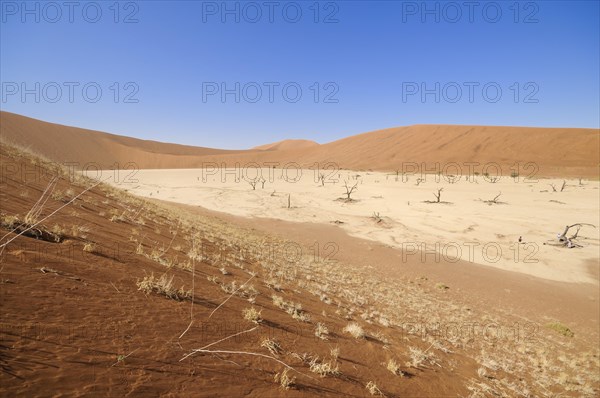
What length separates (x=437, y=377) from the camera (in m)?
4.67

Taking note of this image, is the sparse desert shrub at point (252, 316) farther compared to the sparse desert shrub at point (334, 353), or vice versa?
the sparse desert shrub at point (252, 316)

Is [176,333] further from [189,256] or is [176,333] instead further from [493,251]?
[493,251]

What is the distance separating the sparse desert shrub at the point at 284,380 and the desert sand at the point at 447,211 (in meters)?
10.8

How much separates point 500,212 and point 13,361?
22.7 metres

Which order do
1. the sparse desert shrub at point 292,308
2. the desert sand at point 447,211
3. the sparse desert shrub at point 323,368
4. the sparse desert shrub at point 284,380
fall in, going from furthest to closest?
1. the desert sand at point 447,211
2. the sparse desert shrub at point 292,308
3. the sparse desert shrub at point 323,368
4. the sparse desert shrub at point 284,380

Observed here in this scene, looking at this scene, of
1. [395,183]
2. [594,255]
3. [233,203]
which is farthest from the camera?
[395,183]

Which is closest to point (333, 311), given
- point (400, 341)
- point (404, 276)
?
point (400, 341)

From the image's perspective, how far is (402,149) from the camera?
53.9 metres

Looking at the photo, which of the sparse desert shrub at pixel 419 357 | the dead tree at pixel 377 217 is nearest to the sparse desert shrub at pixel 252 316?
the sparse desert shrub at pixel 419 357

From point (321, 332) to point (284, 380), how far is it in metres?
1.85

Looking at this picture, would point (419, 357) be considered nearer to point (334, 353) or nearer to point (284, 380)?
point (334, 353)

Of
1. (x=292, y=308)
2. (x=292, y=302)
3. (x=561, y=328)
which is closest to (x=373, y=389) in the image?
(x=292, y=308)

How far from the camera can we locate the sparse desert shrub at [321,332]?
4.77 m

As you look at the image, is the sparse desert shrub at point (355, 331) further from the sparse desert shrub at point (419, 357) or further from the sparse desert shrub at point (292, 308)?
the sparse desert shrub at point (419, 357)
